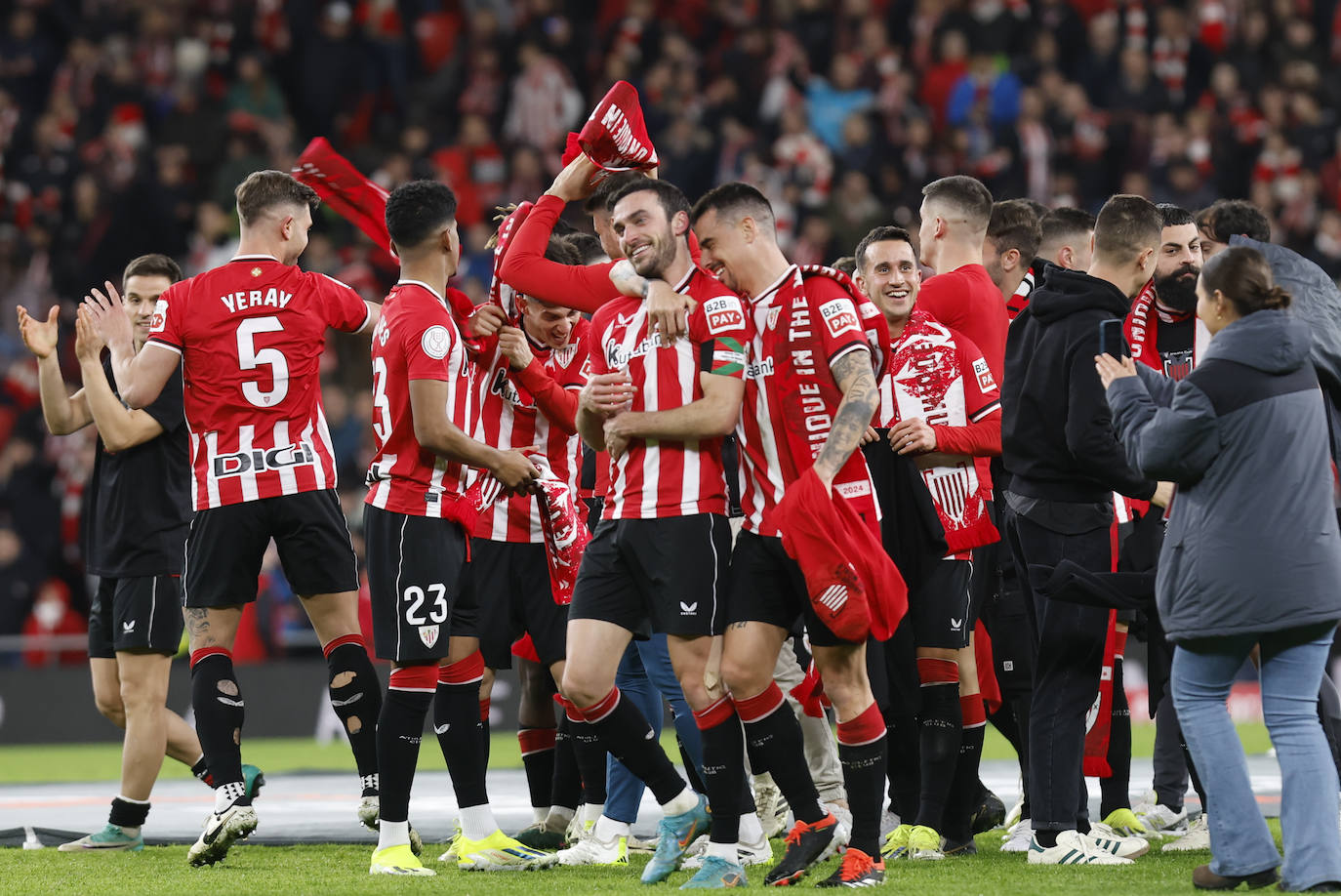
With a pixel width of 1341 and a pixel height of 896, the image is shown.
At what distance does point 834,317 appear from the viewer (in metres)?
5.72

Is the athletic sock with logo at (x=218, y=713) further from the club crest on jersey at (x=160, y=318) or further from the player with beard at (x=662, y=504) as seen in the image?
the player with beard at (x=662, y=504)

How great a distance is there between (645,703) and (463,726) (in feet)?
3.22

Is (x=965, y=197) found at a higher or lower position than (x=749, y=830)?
higher

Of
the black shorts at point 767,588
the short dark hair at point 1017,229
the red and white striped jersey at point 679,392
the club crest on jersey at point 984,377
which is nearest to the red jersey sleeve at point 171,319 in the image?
the red and white striped jersey at point 679,392

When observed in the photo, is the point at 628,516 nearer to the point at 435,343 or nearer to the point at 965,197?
the point at 435,343

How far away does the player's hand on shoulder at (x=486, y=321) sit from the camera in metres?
6.64

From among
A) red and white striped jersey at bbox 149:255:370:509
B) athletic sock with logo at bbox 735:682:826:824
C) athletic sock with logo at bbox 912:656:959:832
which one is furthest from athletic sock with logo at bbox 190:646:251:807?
athletic sock with logo at bbox 912:656:959:832

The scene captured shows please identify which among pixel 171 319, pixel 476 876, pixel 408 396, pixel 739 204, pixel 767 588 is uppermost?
pixel 739 204

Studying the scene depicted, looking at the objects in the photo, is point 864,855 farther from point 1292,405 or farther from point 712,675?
point 1292,405

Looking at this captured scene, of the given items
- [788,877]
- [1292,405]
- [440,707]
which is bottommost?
[788,877]

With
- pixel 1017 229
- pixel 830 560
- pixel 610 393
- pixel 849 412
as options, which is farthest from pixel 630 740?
pixel 1017 229

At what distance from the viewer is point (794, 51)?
1903 centimetres

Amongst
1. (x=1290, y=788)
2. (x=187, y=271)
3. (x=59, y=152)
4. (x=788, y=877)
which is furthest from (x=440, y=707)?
(x=59, y=152)

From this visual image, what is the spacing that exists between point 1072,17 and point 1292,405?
14.7 metres
